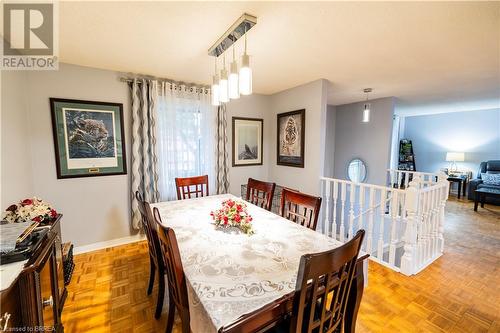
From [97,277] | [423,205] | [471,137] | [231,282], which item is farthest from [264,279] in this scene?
[471,137]

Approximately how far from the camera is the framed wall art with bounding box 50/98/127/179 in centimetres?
243

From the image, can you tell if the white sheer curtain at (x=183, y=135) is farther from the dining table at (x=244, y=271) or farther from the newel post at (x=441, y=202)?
the newel post at (x=441, y=202)

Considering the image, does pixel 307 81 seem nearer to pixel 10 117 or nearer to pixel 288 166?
pixel 288 166

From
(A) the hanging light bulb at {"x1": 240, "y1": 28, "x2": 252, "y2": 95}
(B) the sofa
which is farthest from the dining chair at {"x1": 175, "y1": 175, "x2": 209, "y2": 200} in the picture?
(B) the sofa

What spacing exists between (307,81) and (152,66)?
6.66 ft

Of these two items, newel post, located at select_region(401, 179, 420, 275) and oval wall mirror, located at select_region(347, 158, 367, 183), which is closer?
newel post, located at select_region(401, 179, 420, 275)

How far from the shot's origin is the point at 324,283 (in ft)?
2.85

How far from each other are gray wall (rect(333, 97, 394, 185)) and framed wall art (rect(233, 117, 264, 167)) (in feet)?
7.11

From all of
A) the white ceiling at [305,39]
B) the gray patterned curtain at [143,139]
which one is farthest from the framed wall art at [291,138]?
the gray patterned curtain at [143,139]

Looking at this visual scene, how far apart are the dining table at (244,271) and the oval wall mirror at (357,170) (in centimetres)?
344

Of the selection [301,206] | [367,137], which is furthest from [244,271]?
[367,137]

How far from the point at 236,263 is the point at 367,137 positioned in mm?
4219

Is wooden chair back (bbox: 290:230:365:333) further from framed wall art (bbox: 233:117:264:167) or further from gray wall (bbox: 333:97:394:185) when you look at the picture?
gray wall (bbox: 333:97:394:185)

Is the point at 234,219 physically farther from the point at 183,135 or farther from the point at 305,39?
the point at 183,135
